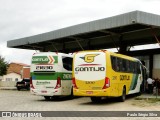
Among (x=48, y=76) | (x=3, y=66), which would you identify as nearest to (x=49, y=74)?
(x=48, y=76)

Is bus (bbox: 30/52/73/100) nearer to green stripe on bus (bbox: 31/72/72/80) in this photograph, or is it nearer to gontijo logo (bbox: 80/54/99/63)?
green stripe on bus (bbox: 31/72/72/80)

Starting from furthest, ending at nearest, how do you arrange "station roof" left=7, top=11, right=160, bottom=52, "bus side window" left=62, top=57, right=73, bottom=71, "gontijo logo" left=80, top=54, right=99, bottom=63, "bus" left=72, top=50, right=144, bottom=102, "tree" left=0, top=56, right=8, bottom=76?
"tree" left=0, top=56, right=8, bottom=76 < "station roof" left=7, top=11, right=160, bottom=52 < "bus side window" left=62, top=57, right=73, bottom=71 < "gontijo logo" left=80, top=54, right=99, bottom=63 < "bus" left=72, top=50, right=144, bottom=102

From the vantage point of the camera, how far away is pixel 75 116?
49.0 feet

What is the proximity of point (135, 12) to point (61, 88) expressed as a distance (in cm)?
687

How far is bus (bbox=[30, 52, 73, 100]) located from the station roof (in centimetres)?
551

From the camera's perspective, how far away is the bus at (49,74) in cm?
2320

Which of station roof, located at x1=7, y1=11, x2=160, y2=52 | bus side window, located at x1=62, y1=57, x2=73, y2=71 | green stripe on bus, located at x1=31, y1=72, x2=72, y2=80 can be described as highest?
station roof, located at x1=7, y1=11, x2=160, y2=52

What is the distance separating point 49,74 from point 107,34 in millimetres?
11281

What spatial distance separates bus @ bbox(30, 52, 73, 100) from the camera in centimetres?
2320

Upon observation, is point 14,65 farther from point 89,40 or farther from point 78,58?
point 78,58

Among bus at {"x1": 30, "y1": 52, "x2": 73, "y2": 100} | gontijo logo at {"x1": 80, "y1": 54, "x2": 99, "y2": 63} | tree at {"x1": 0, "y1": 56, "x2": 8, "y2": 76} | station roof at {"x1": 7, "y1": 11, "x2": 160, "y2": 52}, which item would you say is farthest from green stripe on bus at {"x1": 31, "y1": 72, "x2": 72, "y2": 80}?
tree at {"x1": 0, "y1": 56, "x2": 8, "y2": 76}

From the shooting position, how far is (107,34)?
33.3m

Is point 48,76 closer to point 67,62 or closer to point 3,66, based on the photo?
point 67,62

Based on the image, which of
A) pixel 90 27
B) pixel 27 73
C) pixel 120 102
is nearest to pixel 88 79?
pixel 120 102
